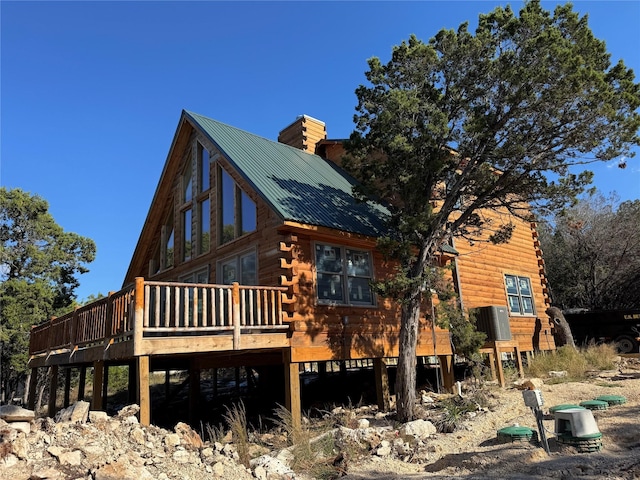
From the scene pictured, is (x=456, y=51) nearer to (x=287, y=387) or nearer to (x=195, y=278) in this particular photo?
(x=287, y=387)

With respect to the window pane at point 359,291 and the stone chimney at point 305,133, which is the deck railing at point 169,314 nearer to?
the window pane at point 359,291

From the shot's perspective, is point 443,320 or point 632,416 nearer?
point 632,416

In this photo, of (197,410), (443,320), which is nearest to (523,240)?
(443,320)

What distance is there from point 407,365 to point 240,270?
4.98 m

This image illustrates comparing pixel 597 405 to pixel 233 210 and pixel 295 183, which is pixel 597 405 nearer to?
pixel 295 183

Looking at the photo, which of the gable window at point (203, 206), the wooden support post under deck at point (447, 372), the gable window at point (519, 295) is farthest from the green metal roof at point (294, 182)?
the gable window at point (519, 295)

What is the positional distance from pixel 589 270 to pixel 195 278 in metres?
24.5

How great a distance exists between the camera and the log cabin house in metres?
9.43

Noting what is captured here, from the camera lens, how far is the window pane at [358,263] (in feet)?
40.5

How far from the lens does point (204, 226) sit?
571 inches

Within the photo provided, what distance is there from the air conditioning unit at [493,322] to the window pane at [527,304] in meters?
4.79

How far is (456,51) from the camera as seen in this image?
35.0ft

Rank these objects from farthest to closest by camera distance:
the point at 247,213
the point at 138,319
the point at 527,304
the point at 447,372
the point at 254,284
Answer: the point at 527,304, the point at 447,372, the point at 247,213, the point at 254,284, the point at 138,319

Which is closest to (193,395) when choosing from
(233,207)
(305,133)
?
(233,207)
